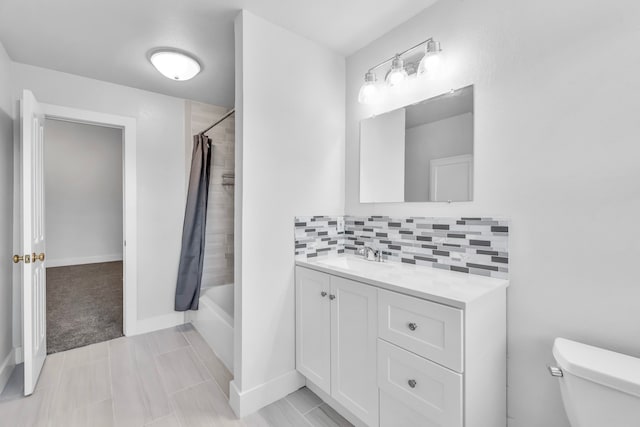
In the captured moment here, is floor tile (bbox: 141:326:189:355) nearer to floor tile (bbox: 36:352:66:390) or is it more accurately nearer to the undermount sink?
floor tile (bbox: 36:352:66:390)

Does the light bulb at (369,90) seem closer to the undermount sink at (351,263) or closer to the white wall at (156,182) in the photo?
the undermount sink at (351,263)

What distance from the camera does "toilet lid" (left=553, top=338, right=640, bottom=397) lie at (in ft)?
2.89

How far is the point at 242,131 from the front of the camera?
67.0 inches

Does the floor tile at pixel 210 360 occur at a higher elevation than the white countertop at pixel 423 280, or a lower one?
lower

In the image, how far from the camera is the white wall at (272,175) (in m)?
1.71

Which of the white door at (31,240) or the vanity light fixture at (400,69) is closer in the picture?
the vanity light fixture at (400,69)

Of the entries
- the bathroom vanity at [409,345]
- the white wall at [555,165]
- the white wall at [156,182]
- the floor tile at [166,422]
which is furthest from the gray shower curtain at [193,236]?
the white wall at [555,165]

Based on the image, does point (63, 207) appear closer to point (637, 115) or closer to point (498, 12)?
point (498, 12)

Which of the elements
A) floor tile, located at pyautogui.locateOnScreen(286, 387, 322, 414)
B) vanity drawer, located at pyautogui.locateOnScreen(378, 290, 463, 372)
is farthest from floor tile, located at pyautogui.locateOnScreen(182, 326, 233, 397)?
vanity drawer, located at pyautogui.locateOnScreen(378, 290, 463, 372)

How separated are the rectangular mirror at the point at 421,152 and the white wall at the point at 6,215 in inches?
99.6

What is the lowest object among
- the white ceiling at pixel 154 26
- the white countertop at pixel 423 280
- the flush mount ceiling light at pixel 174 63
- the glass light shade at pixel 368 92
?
the white countertop at pixel 423 280

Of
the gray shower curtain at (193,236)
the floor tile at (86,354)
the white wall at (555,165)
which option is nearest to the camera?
the white wall at (555,165)

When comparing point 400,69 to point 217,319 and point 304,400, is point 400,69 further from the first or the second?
point 217,319

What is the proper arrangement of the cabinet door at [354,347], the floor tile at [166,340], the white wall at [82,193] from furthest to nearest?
the white wall at [82,193] < the floor tile at [166,340] < the cabinet door at [354,347]
